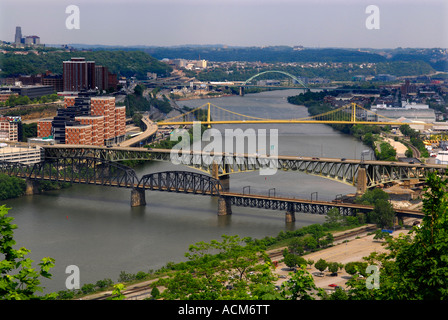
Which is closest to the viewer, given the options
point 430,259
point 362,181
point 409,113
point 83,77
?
point 430,259

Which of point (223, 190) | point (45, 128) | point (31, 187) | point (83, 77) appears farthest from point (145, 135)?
point (223, 190)

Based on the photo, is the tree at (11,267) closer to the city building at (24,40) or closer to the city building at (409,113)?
the city building at (409,113)

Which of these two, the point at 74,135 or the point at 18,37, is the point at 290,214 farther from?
the point at 18,37

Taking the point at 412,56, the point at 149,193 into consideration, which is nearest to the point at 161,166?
the point at 149,193

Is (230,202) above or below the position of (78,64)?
below

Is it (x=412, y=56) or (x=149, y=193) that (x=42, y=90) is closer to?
(x=149, y=193)

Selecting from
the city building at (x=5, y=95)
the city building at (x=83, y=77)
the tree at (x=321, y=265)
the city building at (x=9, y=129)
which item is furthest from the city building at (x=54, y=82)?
the tree at (x=321, y=265)
